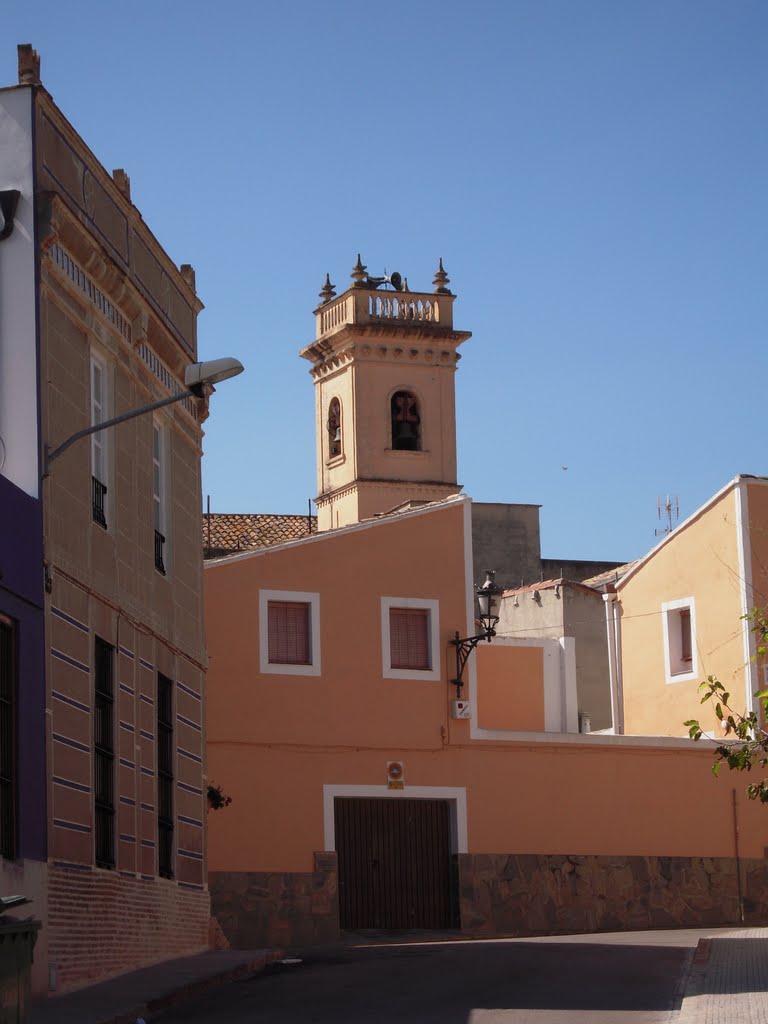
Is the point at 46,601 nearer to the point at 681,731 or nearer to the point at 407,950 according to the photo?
the point at 407,950

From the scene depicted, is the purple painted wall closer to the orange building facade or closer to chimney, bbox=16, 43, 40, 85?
chimney, bbox=16, 43, 40, 85

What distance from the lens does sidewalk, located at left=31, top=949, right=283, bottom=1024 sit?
1471 cm

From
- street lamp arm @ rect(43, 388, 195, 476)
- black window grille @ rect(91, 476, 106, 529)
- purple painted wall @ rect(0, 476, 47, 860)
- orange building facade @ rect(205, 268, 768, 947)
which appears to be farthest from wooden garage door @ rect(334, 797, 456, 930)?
street lamp arm @ rect(43, 388, 195, 476)

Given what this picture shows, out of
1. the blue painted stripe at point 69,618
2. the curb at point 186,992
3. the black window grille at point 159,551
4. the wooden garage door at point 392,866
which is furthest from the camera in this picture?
the wooden garage door at point 392,866

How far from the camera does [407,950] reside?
904 inches

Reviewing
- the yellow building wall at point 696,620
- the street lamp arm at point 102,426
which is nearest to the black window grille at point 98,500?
the street lamp arm at point 102,426

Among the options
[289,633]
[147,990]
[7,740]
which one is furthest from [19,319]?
[289,633]

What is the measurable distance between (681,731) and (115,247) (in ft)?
57.5

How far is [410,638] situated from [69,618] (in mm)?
13033

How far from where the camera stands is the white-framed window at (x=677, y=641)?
34531 millimetres

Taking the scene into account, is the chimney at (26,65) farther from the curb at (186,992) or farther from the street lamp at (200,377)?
the curb at (186,992)

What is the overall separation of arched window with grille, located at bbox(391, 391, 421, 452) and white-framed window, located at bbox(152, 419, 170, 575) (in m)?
42.4

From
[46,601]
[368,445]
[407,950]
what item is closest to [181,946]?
[407,950]

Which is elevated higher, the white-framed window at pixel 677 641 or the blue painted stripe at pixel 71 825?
the white-framed window at pixel 677 641
